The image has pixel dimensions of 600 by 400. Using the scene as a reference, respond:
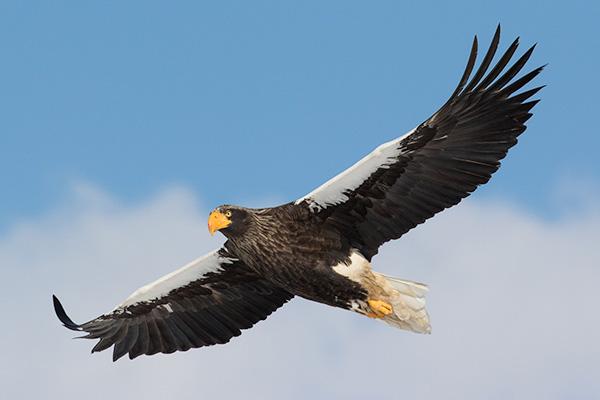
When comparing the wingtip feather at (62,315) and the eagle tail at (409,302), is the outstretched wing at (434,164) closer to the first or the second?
the eagle tail at (409,302)

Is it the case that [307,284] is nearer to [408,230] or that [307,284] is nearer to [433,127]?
[408,230]

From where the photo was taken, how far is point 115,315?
17172 mm

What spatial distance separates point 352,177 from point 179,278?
294 cm

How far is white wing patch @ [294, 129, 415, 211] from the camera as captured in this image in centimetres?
1485

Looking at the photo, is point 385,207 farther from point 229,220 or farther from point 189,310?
point 189,310

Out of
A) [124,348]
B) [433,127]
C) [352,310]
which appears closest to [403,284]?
[352,310]

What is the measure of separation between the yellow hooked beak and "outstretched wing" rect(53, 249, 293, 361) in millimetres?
1193

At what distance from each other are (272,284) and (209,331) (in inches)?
41.4

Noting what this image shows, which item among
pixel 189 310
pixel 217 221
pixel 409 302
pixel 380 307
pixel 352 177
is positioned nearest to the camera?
pixel 352 177

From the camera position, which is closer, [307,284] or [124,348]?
[307,284]

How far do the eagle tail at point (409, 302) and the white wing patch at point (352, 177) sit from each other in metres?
1.04

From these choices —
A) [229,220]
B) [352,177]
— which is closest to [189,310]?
[229,220]

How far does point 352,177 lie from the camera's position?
14.9 m

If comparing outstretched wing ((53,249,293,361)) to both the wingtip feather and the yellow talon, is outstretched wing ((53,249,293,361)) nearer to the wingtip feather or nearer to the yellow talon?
the wingtip feather
